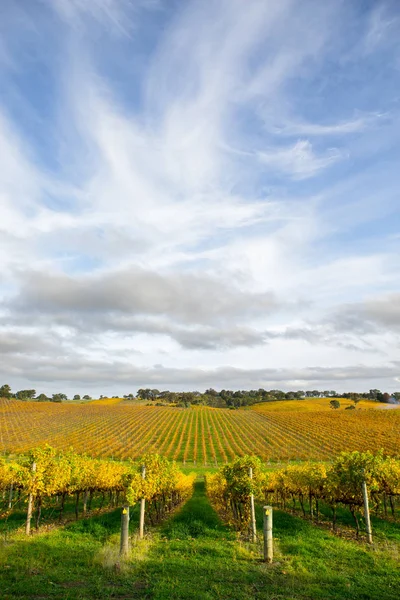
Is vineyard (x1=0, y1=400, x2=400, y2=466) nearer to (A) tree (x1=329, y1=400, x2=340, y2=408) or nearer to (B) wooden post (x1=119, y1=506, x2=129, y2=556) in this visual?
(B) wooden post (x1=119, y1=506, x2=129, y2=556)

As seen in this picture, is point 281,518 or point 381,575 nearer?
point 381,575

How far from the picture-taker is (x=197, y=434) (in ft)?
266

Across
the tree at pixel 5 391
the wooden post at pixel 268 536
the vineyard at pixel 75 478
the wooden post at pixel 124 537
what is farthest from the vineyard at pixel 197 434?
the tree at pixel 5 391

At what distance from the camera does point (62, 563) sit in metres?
12.6

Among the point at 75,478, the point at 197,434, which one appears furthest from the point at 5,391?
the point at 75,478

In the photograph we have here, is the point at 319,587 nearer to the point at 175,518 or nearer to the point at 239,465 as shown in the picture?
the point at 239,465

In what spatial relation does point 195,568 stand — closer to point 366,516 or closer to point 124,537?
point 124,537

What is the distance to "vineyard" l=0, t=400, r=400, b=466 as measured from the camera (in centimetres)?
6162

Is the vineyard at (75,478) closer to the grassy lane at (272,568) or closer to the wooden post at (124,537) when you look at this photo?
the grassy lane at (272,568)

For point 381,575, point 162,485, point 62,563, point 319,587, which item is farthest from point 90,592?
point 162,485

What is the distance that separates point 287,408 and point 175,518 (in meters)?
136

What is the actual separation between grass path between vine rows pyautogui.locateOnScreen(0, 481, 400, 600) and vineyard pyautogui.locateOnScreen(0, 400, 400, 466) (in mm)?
34825

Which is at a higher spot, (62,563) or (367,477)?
(367,477)

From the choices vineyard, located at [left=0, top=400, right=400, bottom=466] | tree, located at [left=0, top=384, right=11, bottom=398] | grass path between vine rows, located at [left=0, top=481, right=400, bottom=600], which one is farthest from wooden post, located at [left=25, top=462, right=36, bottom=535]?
tree, located at [left=0, top=384, right=11, bottom=398]
